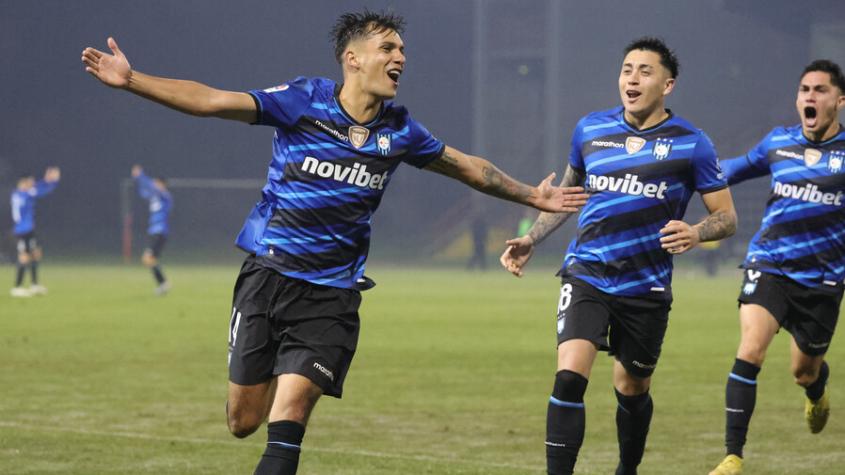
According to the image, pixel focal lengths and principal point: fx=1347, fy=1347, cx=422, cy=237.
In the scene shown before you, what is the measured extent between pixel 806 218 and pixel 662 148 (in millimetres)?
1750

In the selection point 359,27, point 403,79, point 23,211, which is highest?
point 403,79

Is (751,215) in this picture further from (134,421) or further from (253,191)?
(134,421)

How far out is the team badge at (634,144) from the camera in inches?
279

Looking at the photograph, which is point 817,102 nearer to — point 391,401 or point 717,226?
point 717,226

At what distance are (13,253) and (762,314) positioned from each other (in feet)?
121

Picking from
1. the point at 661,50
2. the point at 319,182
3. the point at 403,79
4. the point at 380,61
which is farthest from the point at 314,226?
the point at 403,79

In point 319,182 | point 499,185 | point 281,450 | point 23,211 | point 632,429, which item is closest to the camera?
point 281,450

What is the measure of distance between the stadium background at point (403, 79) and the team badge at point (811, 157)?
39870 millimetres

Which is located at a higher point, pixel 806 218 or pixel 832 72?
pixel 832 72

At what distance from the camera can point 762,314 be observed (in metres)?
8.23

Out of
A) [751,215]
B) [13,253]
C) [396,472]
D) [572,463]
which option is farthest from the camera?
[751,215]

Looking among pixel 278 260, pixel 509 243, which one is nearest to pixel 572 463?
pixel 509 243

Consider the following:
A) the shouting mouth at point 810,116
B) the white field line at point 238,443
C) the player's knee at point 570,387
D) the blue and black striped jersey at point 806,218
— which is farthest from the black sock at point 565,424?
the shouting mouth at point 810,116

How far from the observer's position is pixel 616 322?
706 cm
